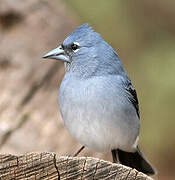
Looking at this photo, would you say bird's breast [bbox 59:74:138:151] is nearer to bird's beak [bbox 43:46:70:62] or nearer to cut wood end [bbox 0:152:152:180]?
bird's beak [bbox 43:46:70:62]

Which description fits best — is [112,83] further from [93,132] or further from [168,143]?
[168,143]

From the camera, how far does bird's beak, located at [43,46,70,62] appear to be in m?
5.12

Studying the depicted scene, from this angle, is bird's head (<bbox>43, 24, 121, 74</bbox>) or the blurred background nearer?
bird's head (<bbox>43, 24, 121, 74</bbox>)

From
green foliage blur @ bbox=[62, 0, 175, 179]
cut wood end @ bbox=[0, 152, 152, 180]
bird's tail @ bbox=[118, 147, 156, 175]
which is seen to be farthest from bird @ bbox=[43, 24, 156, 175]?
green foliage blur @ bbox=[62, 0, 175, 179]

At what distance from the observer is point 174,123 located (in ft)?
31.3

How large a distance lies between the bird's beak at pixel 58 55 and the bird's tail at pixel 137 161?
63.5 inches

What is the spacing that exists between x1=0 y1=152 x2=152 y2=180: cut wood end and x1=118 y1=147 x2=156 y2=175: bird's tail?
2312 millimetres

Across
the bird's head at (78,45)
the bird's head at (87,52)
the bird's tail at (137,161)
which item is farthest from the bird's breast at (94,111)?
the bird's tail at (137,161)

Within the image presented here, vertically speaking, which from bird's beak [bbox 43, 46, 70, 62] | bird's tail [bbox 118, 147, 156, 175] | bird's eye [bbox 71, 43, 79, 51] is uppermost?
bird's eye [bbox 71, 43, 79, 51]

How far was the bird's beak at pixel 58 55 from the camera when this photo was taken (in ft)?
16.8

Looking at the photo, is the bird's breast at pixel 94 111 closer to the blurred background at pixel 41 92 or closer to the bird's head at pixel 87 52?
the bird's head at pixel 87 52

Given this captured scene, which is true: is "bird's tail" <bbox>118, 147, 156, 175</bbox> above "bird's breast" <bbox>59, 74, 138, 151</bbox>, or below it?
below

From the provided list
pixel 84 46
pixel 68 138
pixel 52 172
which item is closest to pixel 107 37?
pixel 68 138

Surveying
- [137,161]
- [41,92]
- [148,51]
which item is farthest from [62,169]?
[148,51]
